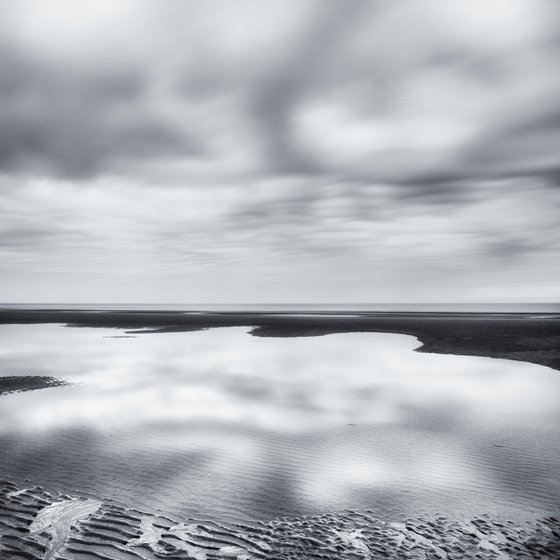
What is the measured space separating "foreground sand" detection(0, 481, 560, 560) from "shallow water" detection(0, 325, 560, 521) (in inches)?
14.0

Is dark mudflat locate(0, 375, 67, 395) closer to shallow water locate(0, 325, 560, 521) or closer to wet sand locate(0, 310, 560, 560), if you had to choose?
wet sand locate(0, 310, 560, 560)

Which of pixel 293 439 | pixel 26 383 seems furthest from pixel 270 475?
pixel 26 383

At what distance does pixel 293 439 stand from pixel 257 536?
164 inches

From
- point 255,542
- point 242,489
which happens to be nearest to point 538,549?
point 255,542

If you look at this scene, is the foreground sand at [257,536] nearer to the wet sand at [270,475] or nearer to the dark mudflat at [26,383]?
the wet sand at [270,475]

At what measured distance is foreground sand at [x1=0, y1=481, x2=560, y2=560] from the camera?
218 inches

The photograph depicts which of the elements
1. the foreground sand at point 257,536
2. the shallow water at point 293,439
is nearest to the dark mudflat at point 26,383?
the shallow water at point 293,439

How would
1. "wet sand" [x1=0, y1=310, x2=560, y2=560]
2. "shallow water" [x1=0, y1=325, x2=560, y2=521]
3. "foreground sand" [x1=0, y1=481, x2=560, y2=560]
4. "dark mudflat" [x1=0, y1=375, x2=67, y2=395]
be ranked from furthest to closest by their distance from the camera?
"dark mudflat" [x1=0, y1=375, x2=67, y2=395]
"shallow water" [x1=0, y1=325, x2=560, y2=521]
"wet sand" [x1=0, y1=310, x2=560, y2=560]
"foreground sand" [x1=0, y1=481, x2=560, y2=560]

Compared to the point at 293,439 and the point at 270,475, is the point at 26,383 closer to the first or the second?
the point at 293,439

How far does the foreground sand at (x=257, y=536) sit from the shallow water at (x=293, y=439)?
36cm

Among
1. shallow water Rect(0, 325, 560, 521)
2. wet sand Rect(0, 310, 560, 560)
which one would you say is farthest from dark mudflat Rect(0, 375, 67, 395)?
shallow water Rect(0, 325, 560, 521)

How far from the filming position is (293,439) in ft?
33.0

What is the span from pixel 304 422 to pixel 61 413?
6673 mm

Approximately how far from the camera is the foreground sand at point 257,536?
18.1ft
